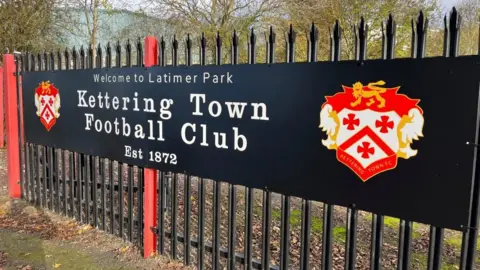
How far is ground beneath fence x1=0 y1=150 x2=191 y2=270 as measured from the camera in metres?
3.63

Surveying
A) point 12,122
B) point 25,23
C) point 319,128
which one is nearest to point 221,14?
point 25,23

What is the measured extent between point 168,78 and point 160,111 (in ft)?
0.94

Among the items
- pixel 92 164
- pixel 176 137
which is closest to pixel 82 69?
pixel 92 164

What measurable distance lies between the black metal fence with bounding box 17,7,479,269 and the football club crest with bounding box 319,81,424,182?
234 millimetres

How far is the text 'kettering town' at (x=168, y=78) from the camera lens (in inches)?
118

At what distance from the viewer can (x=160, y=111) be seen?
344 centimetres

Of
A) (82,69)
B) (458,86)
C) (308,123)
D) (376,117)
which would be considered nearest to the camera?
(458,86)

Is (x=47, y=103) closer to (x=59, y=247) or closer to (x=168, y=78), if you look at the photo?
(x=59, y=247)

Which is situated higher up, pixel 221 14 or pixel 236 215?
pixel 221 14

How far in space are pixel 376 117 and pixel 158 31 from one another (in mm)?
12451

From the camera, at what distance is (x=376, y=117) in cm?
226

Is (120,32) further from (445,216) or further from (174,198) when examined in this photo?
(445,216)

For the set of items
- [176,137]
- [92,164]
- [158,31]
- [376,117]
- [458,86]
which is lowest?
[92,164]

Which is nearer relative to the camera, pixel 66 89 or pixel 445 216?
pixel 445 216
